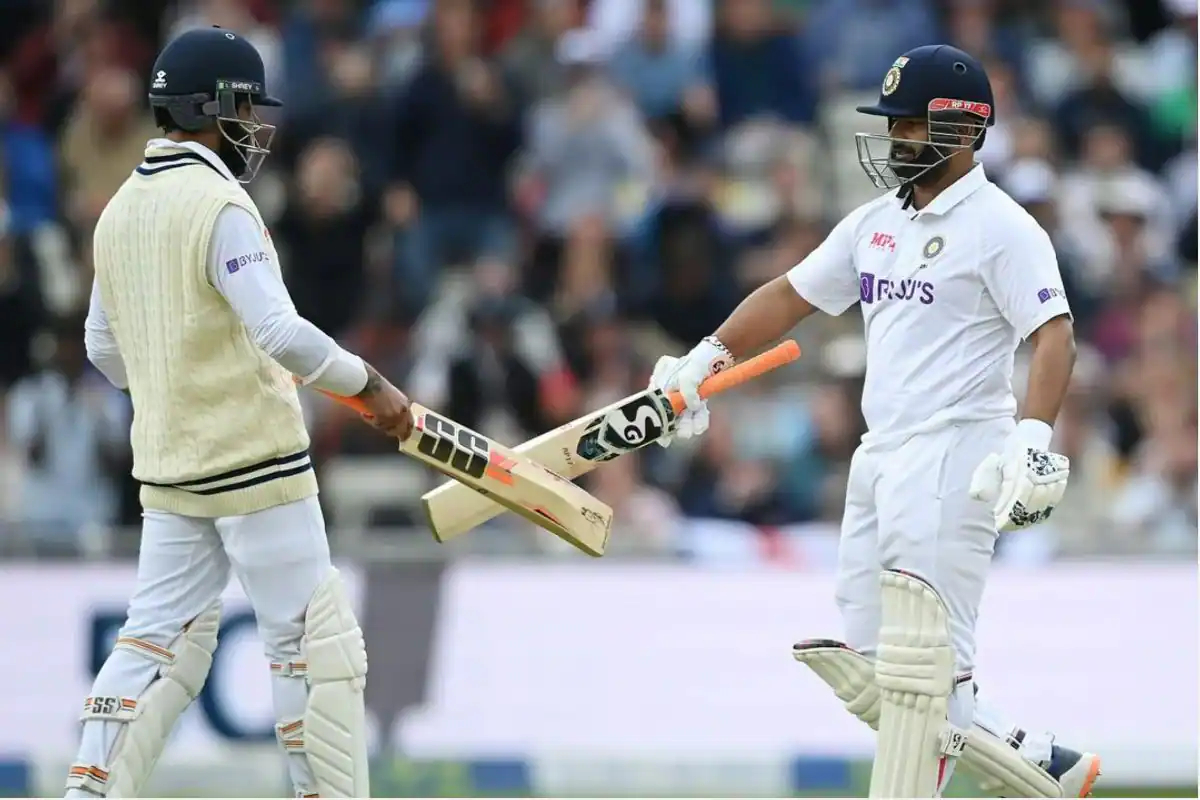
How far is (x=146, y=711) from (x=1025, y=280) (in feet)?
7.45

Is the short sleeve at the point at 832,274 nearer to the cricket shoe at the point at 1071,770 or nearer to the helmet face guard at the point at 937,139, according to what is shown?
the helmet face guard at the point at 937,139

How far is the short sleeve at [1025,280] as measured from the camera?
4.68 m

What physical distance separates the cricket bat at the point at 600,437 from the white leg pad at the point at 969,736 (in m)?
0.69

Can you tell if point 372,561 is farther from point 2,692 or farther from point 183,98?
point 183,98

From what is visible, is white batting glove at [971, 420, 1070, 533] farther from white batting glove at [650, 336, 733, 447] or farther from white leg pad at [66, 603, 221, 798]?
white leg pad at [66, 603, 221, 798]

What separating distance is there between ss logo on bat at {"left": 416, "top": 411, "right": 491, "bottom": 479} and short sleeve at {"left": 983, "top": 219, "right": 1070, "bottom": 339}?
130 centimetres

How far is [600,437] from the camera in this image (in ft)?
17.4

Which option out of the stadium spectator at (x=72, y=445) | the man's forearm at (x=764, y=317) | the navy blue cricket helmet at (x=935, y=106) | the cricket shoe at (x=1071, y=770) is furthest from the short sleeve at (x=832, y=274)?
the stadium spectator at (x=72, y=445)

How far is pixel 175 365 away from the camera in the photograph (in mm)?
4805

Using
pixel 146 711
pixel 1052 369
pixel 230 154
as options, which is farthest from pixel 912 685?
pixel 230 154

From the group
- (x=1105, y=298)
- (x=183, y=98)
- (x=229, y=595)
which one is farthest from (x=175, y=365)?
(x=1105, y=298)

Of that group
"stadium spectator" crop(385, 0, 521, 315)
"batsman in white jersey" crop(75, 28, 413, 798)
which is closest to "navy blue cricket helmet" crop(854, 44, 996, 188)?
"batsman in white jersey" crop(75, 28, 413, 798)

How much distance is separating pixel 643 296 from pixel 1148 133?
3.07 m

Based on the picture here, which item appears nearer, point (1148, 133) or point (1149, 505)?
point (1149, 505)
